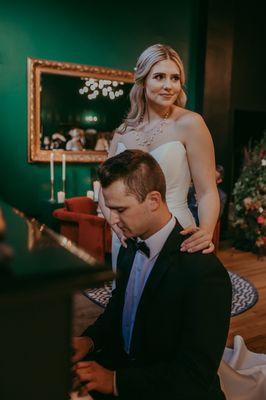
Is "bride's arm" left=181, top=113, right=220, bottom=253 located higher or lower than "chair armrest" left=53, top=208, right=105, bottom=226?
higher

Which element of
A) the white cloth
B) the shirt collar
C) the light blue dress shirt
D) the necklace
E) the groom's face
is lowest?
the white cloth

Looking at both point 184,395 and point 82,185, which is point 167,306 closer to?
point 184,395

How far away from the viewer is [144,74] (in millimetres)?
2066

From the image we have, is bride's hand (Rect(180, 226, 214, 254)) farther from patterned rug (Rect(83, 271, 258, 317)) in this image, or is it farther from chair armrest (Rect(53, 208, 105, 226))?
chair armrest (Rect(53, 208, 105, 226))

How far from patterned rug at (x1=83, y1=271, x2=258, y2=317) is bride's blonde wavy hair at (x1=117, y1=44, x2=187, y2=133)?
2162mm

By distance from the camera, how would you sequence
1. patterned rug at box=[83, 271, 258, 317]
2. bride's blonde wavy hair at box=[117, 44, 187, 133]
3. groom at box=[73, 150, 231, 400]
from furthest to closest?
patterned rug at box=[83, 271, 258, 317] < bride's blonde wavy hair at box=[117, 44, 187, 133] < groom at box=[73, 150, 231, 400]

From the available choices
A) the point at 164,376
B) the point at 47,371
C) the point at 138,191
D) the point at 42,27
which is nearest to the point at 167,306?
the point at 164,376

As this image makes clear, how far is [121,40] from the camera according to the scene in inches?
229

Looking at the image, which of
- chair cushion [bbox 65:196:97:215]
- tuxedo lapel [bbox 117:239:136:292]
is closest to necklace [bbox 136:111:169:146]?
tuxedo lapel [bbox 117:239:136:292]

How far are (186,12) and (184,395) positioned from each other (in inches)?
232

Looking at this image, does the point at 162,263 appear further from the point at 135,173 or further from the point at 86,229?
the point at 86,229

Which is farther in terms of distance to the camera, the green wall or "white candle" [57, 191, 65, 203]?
"white candle" [57, 191, 65, 203]

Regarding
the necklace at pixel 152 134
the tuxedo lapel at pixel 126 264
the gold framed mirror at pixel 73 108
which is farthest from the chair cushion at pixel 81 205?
the tuxedo lapel at pixel 126 264

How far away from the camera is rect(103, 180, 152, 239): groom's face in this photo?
53.2 inches
